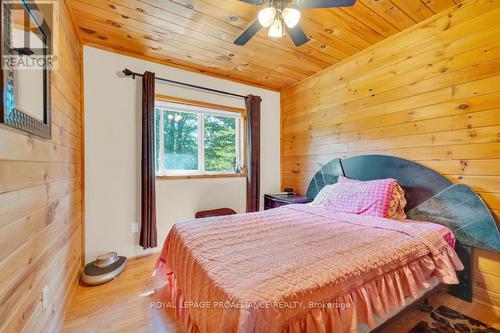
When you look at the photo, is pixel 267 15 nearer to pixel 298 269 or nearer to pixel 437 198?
pixel 298 269

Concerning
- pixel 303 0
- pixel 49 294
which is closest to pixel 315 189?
pixel 303 0

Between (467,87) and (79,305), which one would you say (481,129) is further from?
(79,305)

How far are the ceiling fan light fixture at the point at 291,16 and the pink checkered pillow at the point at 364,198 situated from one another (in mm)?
1602

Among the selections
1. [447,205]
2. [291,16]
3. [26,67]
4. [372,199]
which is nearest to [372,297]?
[372,199]

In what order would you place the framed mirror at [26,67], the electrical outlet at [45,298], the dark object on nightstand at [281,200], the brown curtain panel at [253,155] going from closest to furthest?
1. the framed mirror at [26,67]
2. the electrical outlet at [45,298]
3. the dark object on nightstand at [281,200]
4. the brown curtain panel at [253,155]

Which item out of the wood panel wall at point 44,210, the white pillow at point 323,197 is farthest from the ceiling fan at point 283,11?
the white pillow at point 323,197

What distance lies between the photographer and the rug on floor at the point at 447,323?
1.47 m

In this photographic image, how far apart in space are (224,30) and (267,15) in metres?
0.78

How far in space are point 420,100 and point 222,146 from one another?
2416mm

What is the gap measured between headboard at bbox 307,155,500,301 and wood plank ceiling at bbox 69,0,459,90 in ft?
4.23

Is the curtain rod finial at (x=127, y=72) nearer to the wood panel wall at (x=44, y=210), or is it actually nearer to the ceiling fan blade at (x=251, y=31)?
the wood panel wall at (x=44, y=210)

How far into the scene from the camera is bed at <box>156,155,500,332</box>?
0.89 m

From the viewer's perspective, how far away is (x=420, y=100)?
209 cm

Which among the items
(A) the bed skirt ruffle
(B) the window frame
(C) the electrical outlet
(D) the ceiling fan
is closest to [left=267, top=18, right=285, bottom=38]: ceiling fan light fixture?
(D) the ceiling fan
